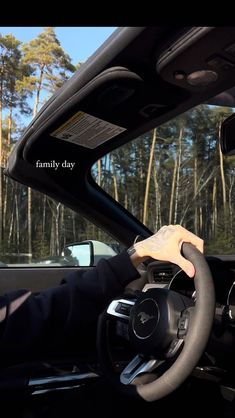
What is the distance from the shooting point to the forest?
8.22 feet

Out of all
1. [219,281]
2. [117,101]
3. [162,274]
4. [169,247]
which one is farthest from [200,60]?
[162,274]

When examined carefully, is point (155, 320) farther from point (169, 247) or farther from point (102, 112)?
point (102, 112)

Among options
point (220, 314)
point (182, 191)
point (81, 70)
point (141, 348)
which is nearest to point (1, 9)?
point (81, 70)

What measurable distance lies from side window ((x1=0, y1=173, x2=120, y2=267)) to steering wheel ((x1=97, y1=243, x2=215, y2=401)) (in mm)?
1038

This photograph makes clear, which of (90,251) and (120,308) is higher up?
(90,251)

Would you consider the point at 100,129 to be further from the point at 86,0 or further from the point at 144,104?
the point at 86,0

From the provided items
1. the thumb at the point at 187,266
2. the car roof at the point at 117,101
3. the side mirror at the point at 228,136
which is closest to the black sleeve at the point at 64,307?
the thumb at the point at 187,266

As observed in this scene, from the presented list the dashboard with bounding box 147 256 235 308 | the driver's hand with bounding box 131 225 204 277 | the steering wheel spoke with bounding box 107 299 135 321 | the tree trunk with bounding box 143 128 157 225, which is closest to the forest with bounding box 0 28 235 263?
the tree trunk with bounding box 143 128 157 225

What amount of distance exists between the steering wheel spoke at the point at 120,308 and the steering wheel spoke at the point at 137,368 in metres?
0.15

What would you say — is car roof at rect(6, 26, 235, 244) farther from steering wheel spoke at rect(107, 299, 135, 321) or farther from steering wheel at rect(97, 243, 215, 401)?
steering wheel spoke at rect(107, 299, 135, 321)

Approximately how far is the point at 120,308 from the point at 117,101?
2.75 feet

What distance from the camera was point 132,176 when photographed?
2.71 meters

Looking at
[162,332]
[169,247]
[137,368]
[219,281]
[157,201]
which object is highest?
[157,201]

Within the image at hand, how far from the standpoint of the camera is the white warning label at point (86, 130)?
7.48ft
